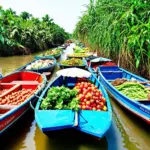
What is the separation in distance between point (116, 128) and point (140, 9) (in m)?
5.51

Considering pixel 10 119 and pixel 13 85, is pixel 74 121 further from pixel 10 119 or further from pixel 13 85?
pixel 13 85

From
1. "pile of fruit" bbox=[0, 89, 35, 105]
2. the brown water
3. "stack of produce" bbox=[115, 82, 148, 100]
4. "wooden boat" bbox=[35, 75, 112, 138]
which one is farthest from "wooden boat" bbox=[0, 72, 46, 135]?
"stack of produce" bbox=[115, 82, 148, 100]

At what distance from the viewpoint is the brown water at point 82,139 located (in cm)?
470

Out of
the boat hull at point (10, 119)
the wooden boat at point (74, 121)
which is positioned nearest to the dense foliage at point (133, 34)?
the wooden boat at point (74, 121)

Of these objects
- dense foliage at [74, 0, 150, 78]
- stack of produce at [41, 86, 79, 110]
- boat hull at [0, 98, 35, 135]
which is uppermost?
dense foliage at [74, 0, 150, 78]

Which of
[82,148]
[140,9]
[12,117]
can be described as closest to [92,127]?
[82,148]

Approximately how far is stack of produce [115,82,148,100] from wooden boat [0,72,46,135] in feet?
8.97

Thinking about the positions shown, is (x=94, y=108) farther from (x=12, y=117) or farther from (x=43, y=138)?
(x=12, y=117)

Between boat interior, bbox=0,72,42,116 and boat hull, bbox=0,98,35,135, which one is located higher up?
boat interior, bbox=0,72,42,116

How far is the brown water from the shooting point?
15.4 feet

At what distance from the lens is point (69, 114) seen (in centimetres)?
450

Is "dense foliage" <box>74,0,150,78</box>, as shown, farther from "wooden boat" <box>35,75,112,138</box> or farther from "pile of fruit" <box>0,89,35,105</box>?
"pile of fruit" <box>0,89,35,105</box>

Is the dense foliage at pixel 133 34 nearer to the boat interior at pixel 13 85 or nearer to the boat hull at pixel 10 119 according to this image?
the boat interior at pixel 13 85

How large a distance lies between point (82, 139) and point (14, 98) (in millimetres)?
2498
